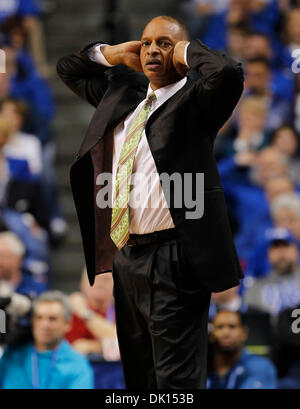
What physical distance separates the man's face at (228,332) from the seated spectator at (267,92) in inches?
87.9

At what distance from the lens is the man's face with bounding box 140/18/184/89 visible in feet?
8.85

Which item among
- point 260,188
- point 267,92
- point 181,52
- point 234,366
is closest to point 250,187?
point 260,188

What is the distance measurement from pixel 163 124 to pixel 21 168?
3415 millimetres

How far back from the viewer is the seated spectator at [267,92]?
20.4ft

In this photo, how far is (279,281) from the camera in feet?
16.9

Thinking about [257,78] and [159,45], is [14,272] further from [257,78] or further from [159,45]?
[159,45]

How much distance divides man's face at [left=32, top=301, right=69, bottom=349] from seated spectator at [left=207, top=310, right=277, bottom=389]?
0.82m

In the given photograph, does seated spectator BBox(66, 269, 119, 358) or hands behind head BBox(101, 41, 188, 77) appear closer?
hands behind head BBox(101, 41, 188, 77)

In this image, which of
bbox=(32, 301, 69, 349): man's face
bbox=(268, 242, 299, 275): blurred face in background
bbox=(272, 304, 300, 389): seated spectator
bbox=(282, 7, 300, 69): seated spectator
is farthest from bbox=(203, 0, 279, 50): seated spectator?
bbox=(32, 301, 69, 349): man's face

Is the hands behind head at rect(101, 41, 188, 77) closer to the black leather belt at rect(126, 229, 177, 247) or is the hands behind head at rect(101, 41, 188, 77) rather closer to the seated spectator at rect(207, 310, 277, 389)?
the black leather belt at rect(126, 229, 177, 247)

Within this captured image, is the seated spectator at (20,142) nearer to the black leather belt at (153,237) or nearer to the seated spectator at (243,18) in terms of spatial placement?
the seated spectator at (243,18)

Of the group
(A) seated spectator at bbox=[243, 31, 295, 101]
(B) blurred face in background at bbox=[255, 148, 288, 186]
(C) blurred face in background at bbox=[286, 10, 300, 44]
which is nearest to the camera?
(B) blurred face in background at bbox=[255, 148, 288, 186]

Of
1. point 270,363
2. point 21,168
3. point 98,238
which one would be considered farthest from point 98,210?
point 21,168

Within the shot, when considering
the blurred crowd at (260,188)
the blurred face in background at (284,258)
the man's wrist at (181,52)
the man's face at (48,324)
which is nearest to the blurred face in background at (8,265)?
the man's face at (48,324)
